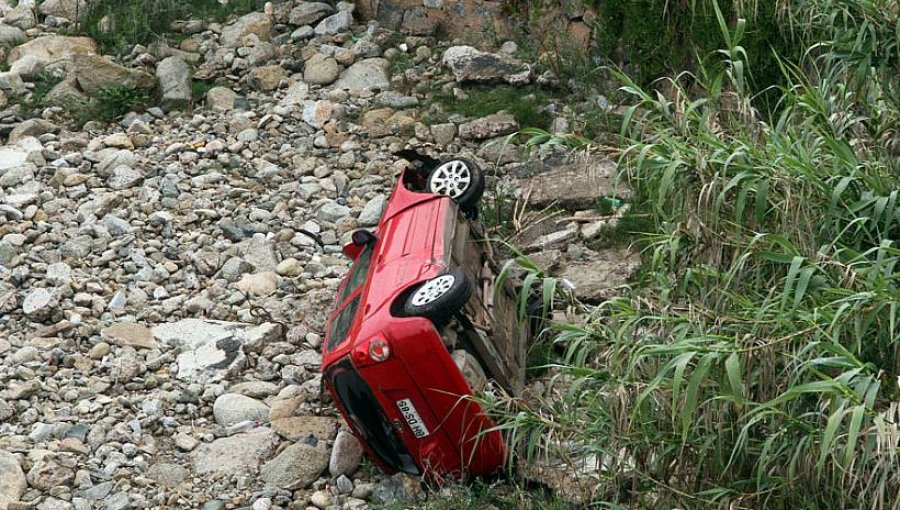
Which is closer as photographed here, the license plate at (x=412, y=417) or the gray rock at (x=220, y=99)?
the license plate at (x=412, y=417)

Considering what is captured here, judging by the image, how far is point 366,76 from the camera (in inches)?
481

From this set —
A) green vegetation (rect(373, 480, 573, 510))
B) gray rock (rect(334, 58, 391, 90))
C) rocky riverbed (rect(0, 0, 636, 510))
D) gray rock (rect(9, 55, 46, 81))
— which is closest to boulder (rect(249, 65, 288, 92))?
rocky riverbed (rect(0, 0, 636, 510))

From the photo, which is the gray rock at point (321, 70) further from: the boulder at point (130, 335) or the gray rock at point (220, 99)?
the boulder at point (130, 335)

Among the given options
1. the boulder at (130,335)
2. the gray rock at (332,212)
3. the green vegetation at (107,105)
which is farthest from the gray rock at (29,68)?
the boulder at (130,335)

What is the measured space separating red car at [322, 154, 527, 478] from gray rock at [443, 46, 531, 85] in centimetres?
377

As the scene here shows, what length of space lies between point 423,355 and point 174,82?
230 inches

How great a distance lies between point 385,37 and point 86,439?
551 cm

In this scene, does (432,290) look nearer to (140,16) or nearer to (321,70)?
(321,70)

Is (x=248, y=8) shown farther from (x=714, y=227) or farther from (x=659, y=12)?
(x=714, y=227)

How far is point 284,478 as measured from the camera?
7.84 m

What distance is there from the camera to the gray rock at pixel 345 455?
790 centimetres

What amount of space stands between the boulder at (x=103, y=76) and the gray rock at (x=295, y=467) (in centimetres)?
522

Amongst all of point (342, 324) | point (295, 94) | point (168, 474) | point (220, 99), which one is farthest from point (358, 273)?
point (220, 99)

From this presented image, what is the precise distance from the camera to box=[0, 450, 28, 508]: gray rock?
762 cm
